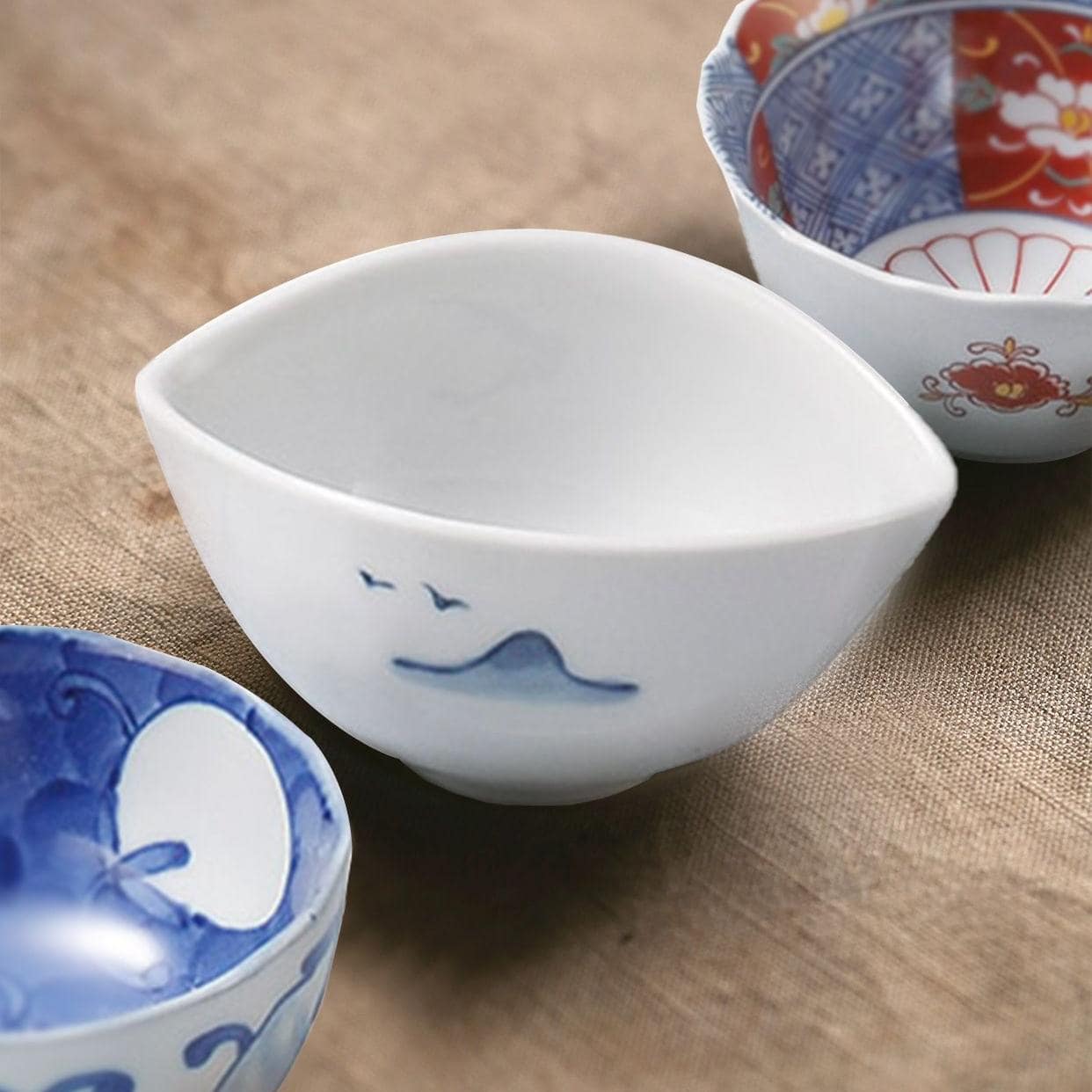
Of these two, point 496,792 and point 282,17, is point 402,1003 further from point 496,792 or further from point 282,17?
point 282,17

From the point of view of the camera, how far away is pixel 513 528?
2.06 feet

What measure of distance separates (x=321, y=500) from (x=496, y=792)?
0.14 meters

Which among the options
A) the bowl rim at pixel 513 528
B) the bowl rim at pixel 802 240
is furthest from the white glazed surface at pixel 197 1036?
the bowl rim at pixel 802 240

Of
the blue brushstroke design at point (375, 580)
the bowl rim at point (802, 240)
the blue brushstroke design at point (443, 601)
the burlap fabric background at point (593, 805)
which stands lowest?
the burlap fabric background at point (593, 805)

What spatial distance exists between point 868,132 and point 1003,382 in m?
0.27

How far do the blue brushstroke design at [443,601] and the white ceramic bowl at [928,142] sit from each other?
0.99ft

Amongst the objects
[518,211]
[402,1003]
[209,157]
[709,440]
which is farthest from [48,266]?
[402,1003]

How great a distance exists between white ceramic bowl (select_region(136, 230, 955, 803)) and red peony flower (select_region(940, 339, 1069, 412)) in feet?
0.36

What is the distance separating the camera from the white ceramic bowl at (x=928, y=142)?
2.80ft

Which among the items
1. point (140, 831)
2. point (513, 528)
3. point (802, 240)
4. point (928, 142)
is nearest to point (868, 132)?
point (928, 142)

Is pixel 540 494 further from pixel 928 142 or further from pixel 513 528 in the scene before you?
pixel 928 142

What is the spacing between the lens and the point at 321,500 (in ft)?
1.78

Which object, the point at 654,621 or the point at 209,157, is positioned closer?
the point at 654,621

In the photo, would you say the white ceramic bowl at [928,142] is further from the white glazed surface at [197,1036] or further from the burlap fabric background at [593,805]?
the white glazed surface at [197,1036]
